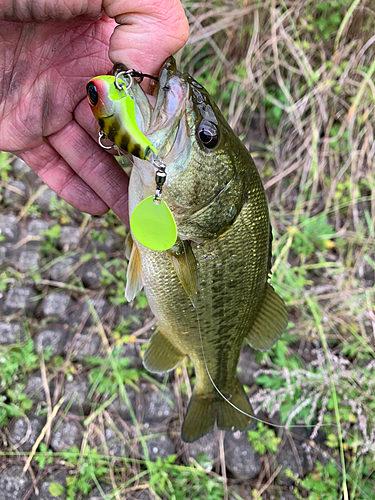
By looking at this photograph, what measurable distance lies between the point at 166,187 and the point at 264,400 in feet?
6.18

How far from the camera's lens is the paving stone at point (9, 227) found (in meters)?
2.77

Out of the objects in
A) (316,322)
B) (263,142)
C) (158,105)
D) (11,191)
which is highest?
(158,105)

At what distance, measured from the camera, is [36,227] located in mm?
2828

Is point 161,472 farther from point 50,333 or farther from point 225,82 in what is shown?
point 225,82

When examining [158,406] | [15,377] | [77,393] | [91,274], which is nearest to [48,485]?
[77,393]

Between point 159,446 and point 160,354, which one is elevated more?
point 160,354

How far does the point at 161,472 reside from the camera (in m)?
2.33

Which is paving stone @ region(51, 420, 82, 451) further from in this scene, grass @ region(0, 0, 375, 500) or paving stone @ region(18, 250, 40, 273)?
paving stone @ region(18, 250, 40, 273)

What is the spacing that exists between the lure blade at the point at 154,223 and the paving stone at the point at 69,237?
65.9 inches

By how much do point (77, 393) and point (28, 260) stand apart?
1089 mm

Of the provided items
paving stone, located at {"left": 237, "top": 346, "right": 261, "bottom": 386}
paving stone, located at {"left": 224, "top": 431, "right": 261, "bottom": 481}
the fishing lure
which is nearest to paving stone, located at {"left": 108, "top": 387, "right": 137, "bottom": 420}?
paving stone, located at {"left": 224, "top": 431, "right": 261, "bottom": 481}

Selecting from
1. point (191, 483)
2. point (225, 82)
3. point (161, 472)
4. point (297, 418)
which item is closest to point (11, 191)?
point (225, 82)

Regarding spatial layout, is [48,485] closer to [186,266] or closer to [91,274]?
[91,274]

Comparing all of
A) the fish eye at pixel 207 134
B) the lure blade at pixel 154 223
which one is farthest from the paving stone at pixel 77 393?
the fish eye at pixel 207 134
